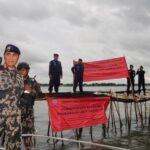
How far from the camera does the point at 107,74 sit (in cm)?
2147

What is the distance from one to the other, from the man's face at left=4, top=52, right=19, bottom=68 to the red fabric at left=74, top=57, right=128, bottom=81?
16367 millimetres

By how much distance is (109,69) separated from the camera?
21.5 metres

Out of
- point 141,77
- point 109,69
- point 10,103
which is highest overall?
point 109,69

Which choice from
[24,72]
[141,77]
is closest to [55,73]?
[141,77]

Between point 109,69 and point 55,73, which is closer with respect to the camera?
point 55,73

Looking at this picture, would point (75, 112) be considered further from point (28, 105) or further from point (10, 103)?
point (10, 103)

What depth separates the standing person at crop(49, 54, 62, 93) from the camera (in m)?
20.0

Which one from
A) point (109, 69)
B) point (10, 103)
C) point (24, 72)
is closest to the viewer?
point (10, 103)

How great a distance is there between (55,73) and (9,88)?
14995mm

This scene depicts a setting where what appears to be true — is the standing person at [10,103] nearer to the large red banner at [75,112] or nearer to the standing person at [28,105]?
the standing person at [28,105]

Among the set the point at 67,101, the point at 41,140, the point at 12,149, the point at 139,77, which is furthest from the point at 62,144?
the point at 12,149

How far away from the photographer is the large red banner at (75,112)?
14.9 metres

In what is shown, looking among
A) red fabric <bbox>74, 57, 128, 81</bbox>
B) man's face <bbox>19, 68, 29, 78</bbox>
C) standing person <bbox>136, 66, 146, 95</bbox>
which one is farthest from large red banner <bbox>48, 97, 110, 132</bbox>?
standing person <bbox>136, 66, 146, 95</bbox>

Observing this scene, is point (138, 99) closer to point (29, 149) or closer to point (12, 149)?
point (29, 149)
